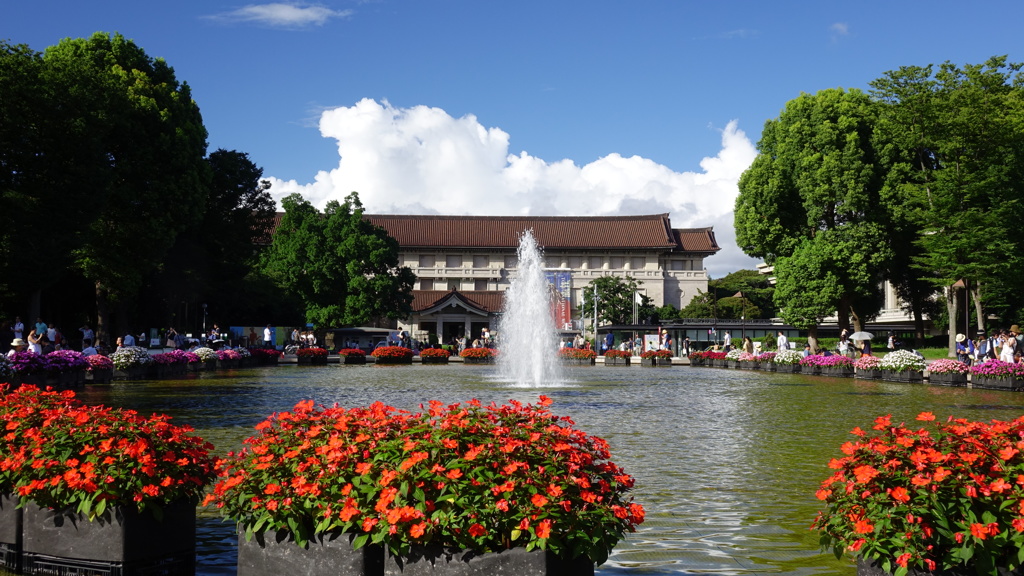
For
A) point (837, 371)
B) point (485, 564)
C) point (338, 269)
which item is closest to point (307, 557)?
point (485, 564)

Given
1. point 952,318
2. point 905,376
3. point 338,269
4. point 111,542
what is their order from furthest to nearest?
point 338,269
point 952,318
point 905,376
point 111,542

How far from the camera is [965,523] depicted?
14.3 feet

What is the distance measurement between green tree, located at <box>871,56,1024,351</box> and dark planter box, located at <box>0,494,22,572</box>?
34.9m

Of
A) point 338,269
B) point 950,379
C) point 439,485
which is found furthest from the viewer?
point 338,269

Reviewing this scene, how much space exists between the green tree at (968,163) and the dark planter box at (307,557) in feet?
113

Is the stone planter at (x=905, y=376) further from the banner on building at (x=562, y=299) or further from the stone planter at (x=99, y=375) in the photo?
the banner on building at (x=562, y=299)

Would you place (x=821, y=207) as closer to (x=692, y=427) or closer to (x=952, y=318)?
(x=952, y=318)

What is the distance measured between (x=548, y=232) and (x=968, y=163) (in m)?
76.3

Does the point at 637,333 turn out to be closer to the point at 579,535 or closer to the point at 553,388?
the point at 553,388

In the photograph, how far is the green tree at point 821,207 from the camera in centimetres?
4712

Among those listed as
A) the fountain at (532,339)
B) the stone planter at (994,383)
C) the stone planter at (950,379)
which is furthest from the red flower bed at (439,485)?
the stone planter at (950,379)

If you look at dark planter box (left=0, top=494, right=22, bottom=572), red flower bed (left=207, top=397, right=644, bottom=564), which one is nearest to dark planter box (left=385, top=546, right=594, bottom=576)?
red flower bed (left=207, top=397, right=644, bottom=564)

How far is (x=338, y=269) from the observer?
214 ft

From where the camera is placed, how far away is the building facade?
4333 inches
